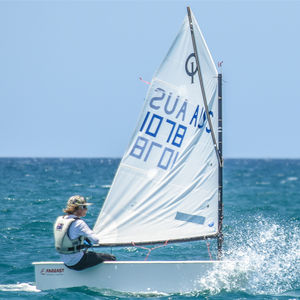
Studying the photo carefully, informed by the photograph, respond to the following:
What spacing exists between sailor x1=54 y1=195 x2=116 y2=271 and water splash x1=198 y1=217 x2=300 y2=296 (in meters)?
2.02

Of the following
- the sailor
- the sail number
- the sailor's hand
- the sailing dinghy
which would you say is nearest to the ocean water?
the sailor

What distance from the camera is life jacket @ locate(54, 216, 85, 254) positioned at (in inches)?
401

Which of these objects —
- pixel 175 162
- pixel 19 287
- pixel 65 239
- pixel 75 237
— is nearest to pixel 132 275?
pixel 75 237

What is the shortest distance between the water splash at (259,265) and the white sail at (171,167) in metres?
0.83

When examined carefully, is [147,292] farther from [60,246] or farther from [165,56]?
[165,56]

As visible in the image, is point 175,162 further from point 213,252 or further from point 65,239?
point 213,252

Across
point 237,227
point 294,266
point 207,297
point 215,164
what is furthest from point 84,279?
point 237,227

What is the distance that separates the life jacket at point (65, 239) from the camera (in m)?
10.2

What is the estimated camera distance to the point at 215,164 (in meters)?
11.3

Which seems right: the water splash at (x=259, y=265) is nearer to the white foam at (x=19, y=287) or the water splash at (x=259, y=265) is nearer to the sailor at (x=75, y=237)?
the sailor at (x=75, y=237)

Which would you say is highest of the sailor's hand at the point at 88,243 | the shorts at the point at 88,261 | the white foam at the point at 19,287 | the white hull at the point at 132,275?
the sailor's hand at the point at 88,243

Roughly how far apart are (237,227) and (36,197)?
14.1m

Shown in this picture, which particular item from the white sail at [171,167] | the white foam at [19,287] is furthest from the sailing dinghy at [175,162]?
the white foam at [19,287]

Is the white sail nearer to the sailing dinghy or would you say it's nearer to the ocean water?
the sailing dinghy
